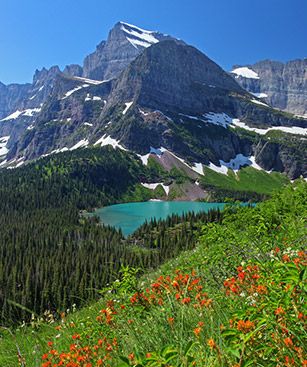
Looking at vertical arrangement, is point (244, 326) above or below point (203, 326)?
above

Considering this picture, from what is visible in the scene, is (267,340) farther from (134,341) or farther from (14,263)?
(14,263)

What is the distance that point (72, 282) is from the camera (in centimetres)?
7819

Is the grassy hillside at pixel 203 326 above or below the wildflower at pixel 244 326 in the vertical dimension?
below

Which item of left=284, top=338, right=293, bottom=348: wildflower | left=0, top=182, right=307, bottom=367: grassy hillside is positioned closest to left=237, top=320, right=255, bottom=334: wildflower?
left=0, top=182, right=307, bottom=367: grassy hillside

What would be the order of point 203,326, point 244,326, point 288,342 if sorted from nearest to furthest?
1. point 288,342
2. point 244,326
3. point 203,326

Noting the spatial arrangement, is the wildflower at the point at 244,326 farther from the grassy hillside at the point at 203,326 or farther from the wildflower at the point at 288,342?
the wildflower at the point at 288,342

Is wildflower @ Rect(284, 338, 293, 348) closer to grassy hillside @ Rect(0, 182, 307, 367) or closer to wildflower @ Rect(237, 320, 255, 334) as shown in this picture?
grassy hillside @ Rect(0, 182, 307, 367)

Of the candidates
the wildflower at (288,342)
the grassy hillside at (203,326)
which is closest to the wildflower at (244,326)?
the grassy hillside at (203,326)

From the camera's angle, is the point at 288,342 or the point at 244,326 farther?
the point at 244,326

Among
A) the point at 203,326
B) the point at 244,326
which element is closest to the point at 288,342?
the point at 244,326

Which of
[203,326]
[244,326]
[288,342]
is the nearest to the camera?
[288,342]

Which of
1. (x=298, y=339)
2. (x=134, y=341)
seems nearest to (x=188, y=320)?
(x=134, y=341)

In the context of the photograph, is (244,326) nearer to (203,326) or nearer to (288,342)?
(288,342)

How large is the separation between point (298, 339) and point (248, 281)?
2.55m
